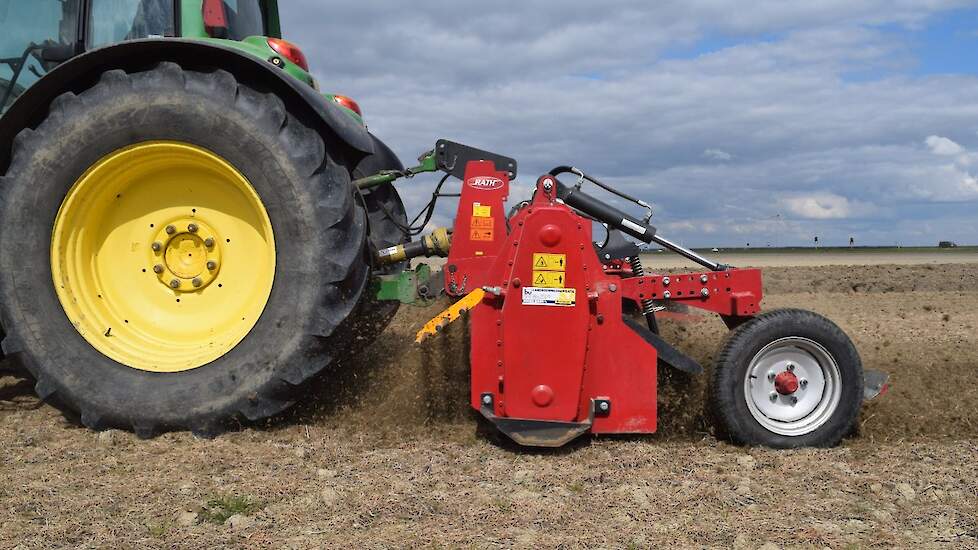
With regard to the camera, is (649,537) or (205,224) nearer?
(649,537)

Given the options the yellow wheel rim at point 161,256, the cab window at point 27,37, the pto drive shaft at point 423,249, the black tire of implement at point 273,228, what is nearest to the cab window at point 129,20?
the cab window at point 27,37

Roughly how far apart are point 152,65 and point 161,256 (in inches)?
33.5

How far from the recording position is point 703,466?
309 cm

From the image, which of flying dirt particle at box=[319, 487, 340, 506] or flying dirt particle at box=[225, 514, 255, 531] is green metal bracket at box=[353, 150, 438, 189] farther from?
flying dirt particle at box=[225, 514, 255, 531]

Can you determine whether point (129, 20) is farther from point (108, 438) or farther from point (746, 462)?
point (746, 462)

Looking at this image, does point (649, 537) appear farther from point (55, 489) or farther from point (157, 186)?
point (157, 186)

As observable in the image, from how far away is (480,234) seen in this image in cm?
366

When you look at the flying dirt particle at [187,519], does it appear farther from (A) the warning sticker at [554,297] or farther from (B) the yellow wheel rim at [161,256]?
(A) the warning sticker at [554,297]

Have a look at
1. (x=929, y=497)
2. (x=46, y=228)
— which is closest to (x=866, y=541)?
(x=929, y=497)

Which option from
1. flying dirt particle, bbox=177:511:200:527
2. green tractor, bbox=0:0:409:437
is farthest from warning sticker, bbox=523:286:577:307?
flying dirt particle, bbox=177:511:200:527

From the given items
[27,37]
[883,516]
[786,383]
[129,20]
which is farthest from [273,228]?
[883,516]

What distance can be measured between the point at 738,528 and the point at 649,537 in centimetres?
30

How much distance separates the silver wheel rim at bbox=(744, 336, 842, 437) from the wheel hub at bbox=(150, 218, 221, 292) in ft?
8.09

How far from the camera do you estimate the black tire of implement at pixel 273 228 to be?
334cm
